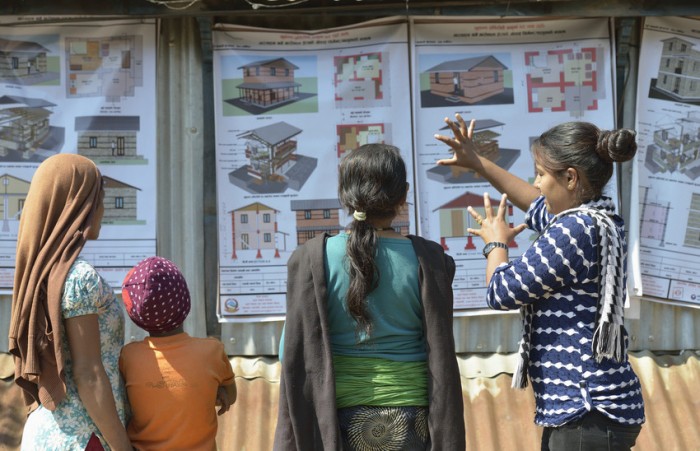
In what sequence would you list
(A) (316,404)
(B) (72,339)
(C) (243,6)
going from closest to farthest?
(A) (316,404) < (B) (72,339) < (C) (243,6)

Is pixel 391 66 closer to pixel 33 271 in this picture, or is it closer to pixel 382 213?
pixel 382 213

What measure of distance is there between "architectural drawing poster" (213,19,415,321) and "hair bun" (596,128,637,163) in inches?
95.5

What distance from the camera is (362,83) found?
5266 millimetres

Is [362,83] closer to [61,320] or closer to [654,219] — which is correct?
[654,219]

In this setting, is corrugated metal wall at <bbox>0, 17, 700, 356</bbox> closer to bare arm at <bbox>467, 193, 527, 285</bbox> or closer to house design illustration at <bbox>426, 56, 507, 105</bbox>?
house design illustration at <bbox>426, 56, 507, 105</bbox>

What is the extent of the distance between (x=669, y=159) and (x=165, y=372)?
3.72m

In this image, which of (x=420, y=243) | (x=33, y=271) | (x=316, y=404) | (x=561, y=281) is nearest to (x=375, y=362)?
(x=316, y=404)

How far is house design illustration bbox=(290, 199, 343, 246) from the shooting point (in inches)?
206

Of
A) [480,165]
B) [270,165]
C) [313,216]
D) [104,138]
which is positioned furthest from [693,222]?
[104,138]

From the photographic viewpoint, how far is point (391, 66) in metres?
5.27

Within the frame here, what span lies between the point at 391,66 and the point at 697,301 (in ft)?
8.17

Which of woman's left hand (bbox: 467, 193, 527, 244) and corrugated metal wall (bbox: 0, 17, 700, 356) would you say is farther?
corrugated metal wall (bbox: 0, 17, 700, 356)

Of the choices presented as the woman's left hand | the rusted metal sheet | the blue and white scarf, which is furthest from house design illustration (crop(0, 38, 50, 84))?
the blue and white scarf

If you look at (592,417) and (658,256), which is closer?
(592,417)
